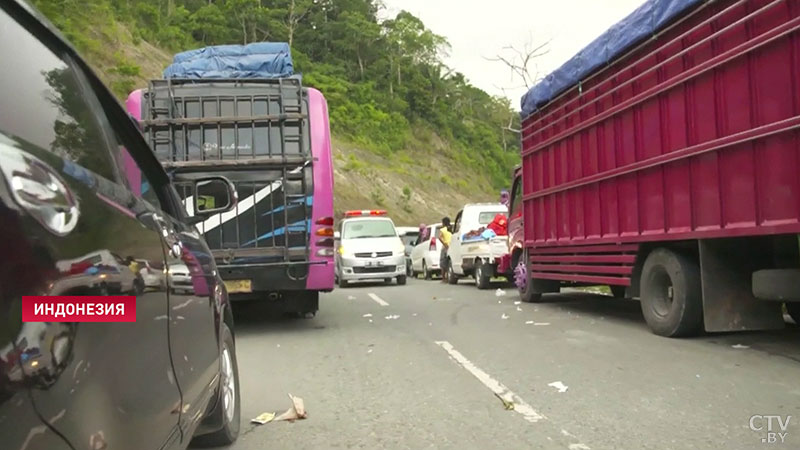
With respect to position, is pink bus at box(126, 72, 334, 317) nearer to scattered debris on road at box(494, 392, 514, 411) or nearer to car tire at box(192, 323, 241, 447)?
scattered debris on road at box(494, 392, 514, 411)

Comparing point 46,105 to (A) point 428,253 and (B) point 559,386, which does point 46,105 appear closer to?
(B) point 559,386

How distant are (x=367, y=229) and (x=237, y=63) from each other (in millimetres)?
9244

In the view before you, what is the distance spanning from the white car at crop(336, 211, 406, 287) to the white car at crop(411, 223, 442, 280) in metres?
2.46

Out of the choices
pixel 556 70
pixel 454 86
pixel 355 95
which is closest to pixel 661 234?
pixel 556 70

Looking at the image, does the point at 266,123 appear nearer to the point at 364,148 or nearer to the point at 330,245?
the point at 330,245

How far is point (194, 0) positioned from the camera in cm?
6525

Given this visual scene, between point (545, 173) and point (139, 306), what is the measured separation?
9.30 metres

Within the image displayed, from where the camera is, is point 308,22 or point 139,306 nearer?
point 139,306

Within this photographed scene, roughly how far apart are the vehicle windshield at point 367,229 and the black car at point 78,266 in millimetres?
15235

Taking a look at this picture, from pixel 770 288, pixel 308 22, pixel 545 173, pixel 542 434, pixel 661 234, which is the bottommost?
pixel 542 434

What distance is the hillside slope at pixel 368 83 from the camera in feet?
145

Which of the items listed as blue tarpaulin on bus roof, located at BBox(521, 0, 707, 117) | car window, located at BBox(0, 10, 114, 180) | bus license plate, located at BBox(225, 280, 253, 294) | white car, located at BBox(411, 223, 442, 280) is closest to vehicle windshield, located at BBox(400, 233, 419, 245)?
white car, located at BBox(411, 223, 442, 280)

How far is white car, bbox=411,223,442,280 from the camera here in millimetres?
20531

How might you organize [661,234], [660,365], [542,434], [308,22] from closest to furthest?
[542,434]
[660,365]
[661,234]
[308,22]
